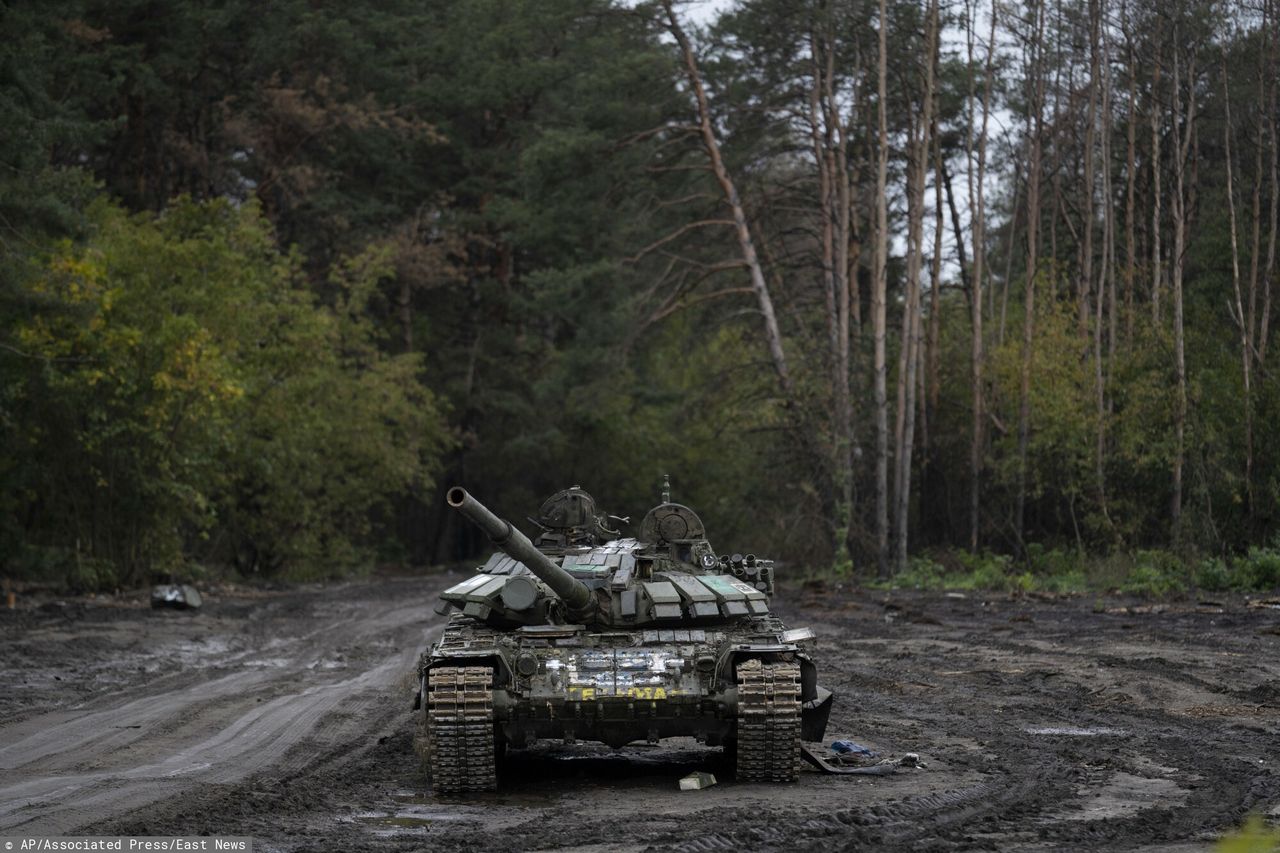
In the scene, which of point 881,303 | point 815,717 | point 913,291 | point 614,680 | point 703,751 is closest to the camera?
point 614,680

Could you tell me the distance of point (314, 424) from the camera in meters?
34.4

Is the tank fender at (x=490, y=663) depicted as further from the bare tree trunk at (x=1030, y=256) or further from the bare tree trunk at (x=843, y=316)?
the bare tree trunk at (x=1030, y=256)

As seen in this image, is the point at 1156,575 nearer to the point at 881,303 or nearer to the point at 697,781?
the point at 881,303

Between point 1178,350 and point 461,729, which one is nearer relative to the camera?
point 461,729

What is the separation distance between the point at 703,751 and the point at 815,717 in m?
1.38

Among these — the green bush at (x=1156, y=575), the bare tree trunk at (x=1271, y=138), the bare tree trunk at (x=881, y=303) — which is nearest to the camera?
the green bush at (x=1156, y=575)

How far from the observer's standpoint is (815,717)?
10617 millimetres

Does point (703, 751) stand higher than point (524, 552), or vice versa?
point (524, 552)

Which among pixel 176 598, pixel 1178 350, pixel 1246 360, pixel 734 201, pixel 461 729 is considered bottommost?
pixel 176 598

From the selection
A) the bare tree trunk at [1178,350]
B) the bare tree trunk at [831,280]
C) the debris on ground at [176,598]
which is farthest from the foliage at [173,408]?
the bare tree trunk at [1178,350]

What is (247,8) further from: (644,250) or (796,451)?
(796,451)

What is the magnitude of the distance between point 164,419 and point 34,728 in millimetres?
15347

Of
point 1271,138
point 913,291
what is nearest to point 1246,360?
point 1271,138

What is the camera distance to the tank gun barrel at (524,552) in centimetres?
905
